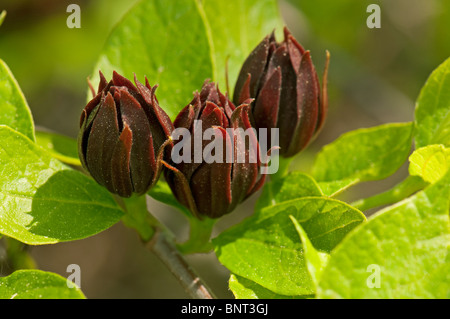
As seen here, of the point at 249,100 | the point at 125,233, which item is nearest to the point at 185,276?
the point at 249,100

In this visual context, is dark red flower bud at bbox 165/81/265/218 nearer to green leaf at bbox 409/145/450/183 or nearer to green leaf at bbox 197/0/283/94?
green leaf at bbox 409/145/450/183

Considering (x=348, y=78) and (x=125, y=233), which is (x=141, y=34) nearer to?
(x=348, y=78)

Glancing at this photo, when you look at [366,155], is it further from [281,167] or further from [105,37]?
[105,37]

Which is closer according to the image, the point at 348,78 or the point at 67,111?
the point at 348,78

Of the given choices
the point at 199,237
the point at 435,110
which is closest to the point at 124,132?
the point at 199,237

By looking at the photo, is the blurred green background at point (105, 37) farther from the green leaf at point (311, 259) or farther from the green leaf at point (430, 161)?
the green leaf at point (311, 259)
